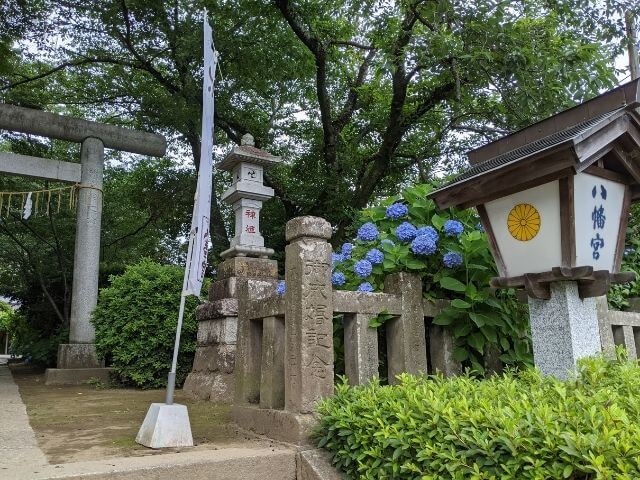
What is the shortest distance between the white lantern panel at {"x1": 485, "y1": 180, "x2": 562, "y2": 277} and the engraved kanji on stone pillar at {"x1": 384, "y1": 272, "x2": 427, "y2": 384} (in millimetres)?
635

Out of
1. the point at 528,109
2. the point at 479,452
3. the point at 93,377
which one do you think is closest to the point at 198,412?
the point at 479,452

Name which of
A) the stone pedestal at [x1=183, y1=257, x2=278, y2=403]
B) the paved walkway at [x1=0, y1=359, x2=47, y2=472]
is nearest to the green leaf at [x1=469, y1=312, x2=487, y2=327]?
the paved walkway at [x1=0, y1=359, x2=47, y2=472]

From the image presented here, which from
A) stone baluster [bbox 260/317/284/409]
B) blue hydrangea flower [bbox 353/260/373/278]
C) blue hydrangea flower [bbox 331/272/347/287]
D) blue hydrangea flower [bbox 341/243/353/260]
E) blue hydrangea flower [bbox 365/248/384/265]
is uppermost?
blue hydrangea flower [bbox 341/243/353/260]

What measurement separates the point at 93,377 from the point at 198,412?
3.92 m

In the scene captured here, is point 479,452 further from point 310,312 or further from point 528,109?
point 528,109

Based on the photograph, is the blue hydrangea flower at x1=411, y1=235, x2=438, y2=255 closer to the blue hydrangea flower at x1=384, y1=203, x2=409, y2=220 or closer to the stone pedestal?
the blue hydrangea flower at x1=384, y1=203, x2=409, y2=220

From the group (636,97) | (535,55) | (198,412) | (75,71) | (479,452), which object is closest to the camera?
(479,452)

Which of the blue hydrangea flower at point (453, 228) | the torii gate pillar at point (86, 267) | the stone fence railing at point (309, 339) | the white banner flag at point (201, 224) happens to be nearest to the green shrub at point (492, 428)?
the stone fence railing at point (309, 339)

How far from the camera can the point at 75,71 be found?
1245 cm

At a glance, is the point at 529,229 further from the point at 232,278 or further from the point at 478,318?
the point at 232,278

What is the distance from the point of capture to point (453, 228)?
330 centimetres

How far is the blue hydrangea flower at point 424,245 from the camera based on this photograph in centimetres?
323

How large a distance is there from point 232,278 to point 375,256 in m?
3.20

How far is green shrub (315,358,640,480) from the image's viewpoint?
61.8 inches
